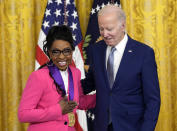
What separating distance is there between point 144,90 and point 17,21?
2.47m

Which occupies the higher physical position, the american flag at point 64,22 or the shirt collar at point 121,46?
the american flag at point 64,22

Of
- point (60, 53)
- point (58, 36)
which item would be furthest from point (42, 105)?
point (58, 36)

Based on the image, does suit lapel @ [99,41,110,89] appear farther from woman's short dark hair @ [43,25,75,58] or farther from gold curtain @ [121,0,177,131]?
gold curtain @ [121,0,177,131]

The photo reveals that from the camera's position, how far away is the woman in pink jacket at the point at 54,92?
2023 mm

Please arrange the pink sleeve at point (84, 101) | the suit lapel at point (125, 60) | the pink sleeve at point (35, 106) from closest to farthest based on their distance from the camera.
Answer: the pink sleeve at point (35, 106) → the suit lapel at point (125, 60) → the pink sleeve at point (84, 101)

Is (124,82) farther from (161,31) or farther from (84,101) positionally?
(161,31)

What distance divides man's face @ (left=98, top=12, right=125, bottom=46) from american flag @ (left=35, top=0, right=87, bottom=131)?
1.53 meters

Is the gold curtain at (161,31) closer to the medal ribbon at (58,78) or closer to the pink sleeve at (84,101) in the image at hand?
the pink sleeve at (84,101)

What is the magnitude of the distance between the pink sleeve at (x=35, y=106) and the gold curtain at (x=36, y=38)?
6.53 feet

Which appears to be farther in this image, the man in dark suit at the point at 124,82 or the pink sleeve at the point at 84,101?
the pink sleeve at the point at 84,101

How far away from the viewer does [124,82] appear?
6.89 feet

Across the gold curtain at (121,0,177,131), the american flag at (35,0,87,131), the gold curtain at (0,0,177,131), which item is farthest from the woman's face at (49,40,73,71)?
the gold curtain at (121,0,177,131)

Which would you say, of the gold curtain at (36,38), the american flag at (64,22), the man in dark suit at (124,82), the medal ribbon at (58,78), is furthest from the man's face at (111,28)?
the gold curtain at (36,38)

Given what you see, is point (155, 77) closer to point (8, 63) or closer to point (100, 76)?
point (100, 76)
